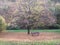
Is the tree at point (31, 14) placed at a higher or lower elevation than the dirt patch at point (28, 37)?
higher

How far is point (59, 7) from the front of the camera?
18.7 metres

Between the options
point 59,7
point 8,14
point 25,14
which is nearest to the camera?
point 25,14

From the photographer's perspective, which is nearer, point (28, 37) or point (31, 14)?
point (28, 37)

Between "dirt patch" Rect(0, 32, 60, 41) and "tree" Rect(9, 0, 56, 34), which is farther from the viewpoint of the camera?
"tree" Rect(9, 0, 56, 34)

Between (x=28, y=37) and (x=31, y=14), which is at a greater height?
(x=31, y=14)

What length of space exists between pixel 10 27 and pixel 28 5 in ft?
10.7

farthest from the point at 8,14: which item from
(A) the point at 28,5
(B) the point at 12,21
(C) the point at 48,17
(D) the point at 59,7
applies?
(D) the point at 59,7

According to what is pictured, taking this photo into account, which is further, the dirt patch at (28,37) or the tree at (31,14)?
the tree at (31,14)

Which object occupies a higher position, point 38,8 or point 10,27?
point 38,8

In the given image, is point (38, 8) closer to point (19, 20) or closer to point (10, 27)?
point (19, 20)

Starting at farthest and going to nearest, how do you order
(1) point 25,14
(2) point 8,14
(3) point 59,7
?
1. (3) point 59,7
2. (2) point 8,14
3. (1) point 25,14

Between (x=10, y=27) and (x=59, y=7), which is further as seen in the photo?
(x=59, y=7)

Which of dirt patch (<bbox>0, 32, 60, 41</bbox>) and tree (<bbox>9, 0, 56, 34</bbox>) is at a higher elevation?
tree (<bbox>9, 0, 56, 34</bbox>)

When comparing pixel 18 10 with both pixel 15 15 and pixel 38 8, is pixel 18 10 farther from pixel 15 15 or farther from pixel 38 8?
pixel 38 8
